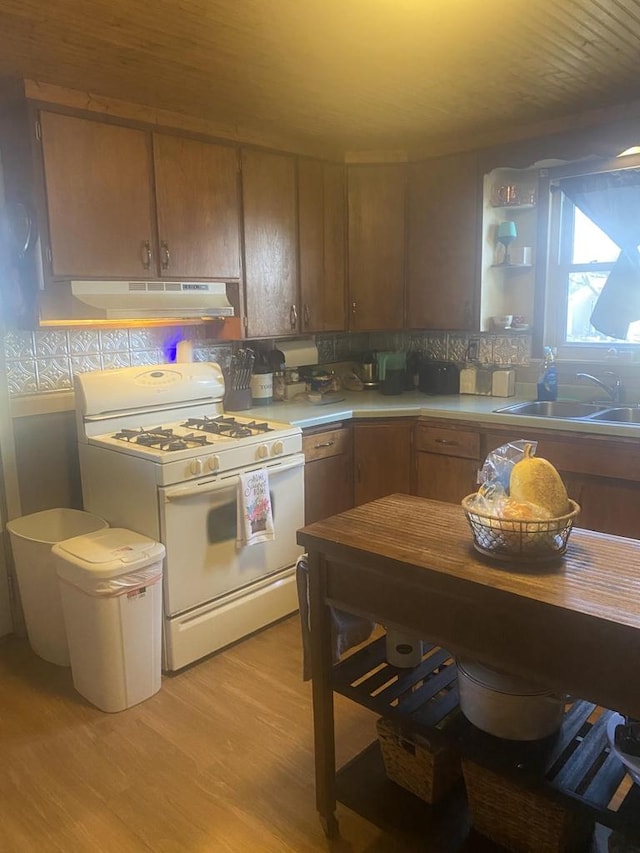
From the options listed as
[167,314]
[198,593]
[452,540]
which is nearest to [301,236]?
[167,314]

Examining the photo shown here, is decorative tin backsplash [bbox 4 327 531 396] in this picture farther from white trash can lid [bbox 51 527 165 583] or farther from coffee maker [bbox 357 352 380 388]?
white trash can lid [bbox 51 527 165 583]

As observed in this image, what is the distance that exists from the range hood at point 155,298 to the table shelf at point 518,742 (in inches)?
69.5

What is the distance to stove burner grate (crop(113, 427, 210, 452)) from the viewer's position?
2641 millimetres

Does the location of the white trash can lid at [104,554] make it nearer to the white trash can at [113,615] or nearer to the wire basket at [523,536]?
the white trash can at [113,615]

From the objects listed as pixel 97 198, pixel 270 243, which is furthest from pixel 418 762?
pixel 270 243

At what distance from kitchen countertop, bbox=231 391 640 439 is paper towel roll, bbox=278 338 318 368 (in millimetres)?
276

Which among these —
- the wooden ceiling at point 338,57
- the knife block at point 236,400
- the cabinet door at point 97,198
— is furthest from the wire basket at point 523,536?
the knife block at point 236,400

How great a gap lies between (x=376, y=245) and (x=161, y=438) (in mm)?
1832

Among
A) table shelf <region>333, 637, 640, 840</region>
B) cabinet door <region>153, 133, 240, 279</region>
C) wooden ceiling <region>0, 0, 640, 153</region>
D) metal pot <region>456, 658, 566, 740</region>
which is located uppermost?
wooden ceiling <region>0, 0, 640, 153</region>

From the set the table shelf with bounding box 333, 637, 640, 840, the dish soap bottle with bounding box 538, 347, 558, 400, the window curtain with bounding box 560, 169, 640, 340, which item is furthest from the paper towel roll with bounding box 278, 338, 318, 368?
the table shelf with bounding box 333, 637, 640, 840

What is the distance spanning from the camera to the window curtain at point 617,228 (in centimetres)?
317

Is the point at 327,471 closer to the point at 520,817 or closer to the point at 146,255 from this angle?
the point at 146,255

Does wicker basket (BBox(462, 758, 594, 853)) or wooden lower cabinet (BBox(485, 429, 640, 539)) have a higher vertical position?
wooden lower cabinet (BBox(485, 429, 640, 539))

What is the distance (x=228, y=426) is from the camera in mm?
2988
